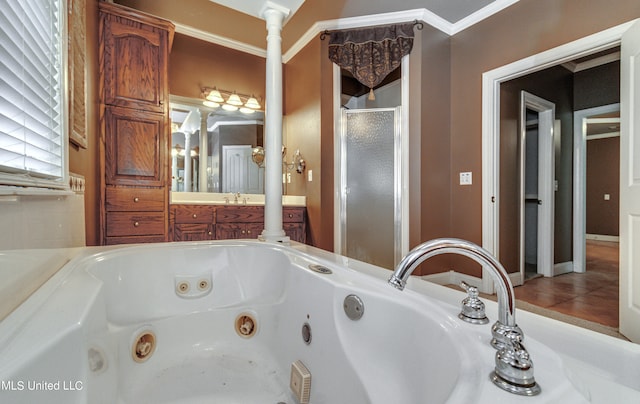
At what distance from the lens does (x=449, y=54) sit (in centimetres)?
270

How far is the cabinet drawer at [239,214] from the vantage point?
2530 mm

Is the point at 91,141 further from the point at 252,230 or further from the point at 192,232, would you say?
the point at 252,230

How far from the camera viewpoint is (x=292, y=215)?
2.82 meters

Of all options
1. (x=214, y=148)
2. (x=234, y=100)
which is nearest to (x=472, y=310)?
(x=214, y=148)

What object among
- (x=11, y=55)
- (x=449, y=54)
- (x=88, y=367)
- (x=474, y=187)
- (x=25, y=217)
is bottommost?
(x=88, y=367)

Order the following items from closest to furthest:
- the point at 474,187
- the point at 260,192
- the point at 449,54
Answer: the point at 474,187, the point at 449,54, the point at 260,192

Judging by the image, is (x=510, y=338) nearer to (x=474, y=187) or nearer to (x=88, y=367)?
(x=88, y=367)

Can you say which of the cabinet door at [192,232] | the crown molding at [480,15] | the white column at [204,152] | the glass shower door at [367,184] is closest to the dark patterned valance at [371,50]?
the glass shower door at [367,184]

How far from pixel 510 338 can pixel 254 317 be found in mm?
1115

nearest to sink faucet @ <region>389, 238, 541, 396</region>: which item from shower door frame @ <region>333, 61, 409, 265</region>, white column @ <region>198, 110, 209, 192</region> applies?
shower door frame @ <region>333, 61, 409, 265</region>

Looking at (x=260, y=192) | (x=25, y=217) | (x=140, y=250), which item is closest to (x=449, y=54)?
(x=260, y=192)

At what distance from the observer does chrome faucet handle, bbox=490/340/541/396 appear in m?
0.41

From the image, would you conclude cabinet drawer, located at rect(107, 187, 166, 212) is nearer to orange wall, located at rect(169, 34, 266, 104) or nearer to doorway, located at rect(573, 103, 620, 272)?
orange wall, located at rect(169, 34, 266, 104)

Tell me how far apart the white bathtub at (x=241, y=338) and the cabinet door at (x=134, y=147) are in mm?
1068
